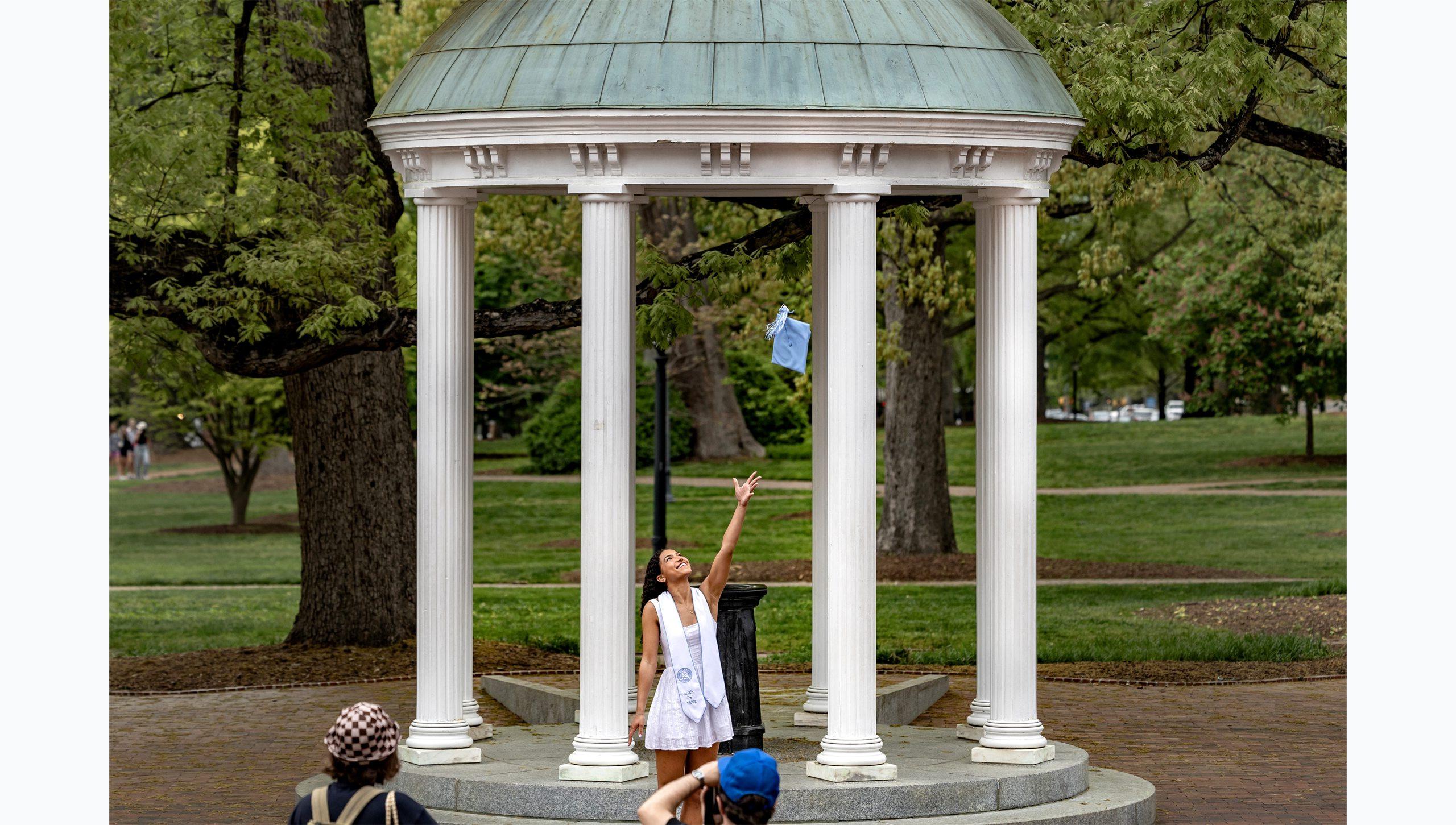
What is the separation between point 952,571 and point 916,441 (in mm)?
1927

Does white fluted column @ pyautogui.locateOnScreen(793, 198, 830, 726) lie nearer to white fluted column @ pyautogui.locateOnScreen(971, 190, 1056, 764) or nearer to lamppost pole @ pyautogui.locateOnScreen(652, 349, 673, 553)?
white fluted column @ pyautogui.locateOnScreen(971, 190, 1056, 764)

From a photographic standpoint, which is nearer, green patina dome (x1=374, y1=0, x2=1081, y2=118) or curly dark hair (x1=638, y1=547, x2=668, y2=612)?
curly dark hair (x1=638, y1=547, x2=668, y2=612)

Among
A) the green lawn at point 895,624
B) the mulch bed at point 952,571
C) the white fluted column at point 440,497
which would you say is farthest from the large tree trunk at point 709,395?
the white fluted column at point 440,497

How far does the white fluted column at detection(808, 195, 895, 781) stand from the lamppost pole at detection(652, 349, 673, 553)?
1266 cm

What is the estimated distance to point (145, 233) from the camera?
15633 mm

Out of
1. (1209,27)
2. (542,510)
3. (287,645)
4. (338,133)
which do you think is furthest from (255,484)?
(1209,27)

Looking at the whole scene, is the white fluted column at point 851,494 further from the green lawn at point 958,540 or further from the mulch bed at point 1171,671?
the green lawn at point 958,540

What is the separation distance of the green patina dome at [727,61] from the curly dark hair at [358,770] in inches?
210

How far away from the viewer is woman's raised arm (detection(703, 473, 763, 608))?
9852mm

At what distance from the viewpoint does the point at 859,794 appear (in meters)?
10.6

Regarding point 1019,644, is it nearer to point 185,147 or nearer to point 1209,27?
point 1209,27

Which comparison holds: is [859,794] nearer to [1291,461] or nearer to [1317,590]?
[1317,590]

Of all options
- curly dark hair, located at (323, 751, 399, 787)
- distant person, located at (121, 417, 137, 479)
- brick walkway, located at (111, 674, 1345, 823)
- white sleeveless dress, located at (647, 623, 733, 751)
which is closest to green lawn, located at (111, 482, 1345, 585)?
brick walkway, located at (111, 674, 1345, 823)

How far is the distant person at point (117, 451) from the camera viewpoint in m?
52.6
